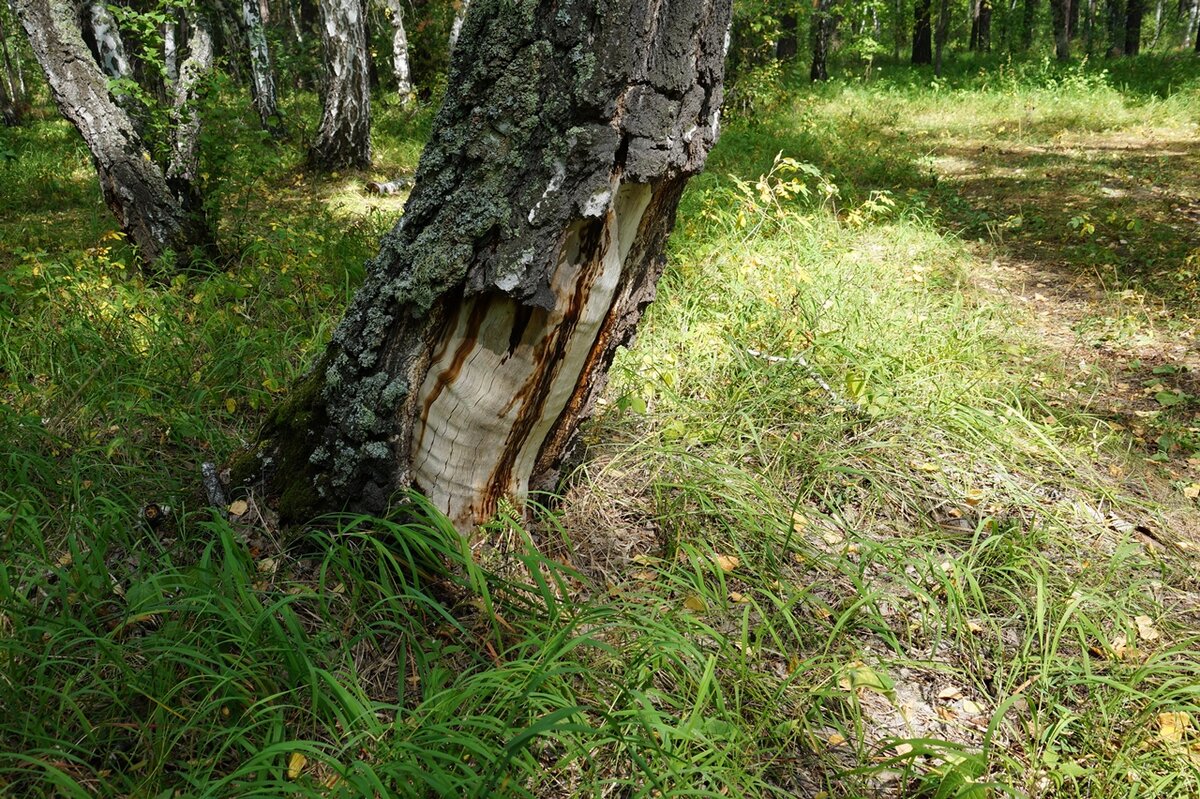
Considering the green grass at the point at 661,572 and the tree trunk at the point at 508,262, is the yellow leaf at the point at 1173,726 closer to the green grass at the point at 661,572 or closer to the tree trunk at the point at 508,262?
the green grass at the point at 661,572

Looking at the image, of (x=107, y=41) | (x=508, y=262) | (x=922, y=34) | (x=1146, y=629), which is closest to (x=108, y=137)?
(x=107, y=41)

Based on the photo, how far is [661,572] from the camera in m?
2.31

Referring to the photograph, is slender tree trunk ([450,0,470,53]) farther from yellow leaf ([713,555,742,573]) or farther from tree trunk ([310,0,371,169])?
yellow leaf ([713,555,742,573])

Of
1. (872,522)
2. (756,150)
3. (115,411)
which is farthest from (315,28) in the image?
(872,522)

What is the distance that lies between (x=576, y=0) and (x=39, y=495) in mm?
2264

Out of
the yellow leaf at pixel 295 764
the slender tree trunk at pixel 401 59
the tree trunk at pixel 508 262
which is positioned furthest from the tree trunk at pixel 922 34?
the yellow leaf at pixel 295 764

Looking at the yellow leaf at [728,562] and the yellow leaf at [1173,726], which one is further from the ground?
the yellow leaf at [728,562]

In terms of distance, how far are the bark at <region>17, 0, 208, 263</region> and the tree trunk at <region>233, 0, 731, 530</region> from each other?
289 cm

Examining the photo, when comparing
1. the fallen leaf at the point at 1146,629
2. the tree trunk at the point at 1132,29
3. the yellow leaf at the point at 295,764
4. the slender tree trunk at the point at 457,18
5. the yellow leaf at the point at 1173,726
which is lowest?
the yellow leaf at the point at 1173,726

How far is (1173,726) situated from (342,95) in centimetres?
909

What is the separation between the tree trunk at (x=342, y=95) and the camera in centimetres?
841

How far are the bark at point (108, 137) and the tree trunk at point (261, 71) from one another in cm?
615

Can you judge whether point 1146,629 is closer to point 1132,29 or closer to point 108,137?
point 108,137

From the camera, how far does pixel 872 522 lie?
283 centimetres
